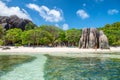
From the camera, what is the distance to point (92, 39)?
62750 mm

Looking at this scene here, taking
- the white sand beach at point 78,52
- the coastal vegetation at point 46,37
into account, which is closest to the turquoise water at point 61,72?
the white sand beach at point 78,52

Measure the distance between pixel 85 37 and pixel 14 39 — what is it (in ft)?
140

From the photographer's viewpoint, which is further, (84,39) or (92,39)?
(84,39)

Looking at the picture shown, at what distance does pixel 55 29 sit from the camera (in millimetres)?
111188

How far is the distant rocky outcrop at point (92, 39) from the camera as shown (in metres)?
61.6

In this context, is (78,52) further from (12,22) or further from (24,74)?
(12,22)

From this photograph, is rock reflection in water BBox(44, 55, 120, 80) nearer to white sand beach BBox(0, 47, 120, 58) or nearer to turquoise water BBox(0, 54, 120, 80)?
turquoise water BBox(0, 54, 120, 80)

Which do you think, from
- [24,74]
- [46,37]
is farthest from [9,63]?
[46,37]

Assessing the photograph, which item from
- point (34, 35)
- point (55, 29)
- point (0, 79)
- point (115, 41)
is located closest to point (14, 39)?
point (34, 35)

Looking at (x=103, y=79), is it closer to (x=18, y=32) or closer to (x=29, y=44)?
(x=29, y=44)

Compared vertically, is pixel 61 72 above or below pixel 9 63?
below

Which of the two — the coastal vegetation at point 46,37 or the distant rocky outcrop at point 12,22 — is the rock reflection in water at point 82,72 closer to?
the coastal vegetation at point 46,37

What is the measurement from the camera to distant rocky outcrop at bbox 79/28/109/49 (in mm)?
61619

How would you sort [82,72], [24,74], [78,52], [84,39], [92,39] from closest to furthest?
[24,74] → [82,72] → [78,52] → [92,39] → [84,39]
